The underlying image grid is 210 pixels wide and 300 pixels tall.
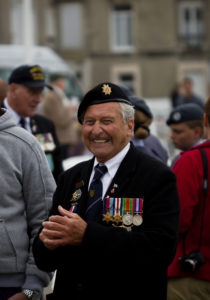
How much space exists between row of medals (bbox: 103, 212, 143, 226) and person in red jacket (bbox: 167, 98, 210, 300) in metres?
0.77

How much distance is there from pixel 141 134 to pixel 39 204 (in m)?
1.51

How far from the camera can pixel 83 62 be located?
33.9m

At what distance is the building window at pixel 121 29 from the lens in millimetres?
33500

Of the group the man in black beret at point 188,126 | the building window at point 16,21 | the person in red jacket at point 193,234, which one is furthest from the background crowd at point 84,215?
the building window at point 16,21

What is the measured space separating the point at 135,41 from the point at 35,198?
31.0 m

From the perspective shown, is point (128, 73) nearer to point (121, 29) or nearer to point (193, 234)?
point (121, 29)

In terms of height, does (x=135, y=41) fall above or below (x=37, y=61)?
below

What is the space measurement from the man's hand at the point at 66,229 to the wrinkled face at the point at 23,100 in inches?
93.1

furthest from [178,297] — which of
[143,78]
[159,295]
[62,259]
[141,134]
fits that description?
[143,78]

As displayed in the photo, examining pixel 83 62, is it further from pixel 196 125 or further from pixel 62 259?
pixel 62 259

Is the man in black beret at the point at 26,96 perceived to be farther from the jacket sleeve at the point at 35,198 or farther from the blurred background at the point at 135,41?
the blurred background at the point at 135,41

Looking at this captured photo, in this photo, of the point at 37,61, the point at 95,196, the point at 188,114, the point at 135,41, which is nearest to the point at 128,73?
the point at 135,41

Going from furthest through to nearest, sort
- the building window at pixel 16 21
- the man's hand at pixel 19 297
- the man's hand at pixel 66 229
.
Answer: the building window at pixel 16 21 → the man's hand at pixel 19 297 → the man's hand at pixel 66 229

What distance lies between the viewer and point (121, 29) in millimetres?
33875
